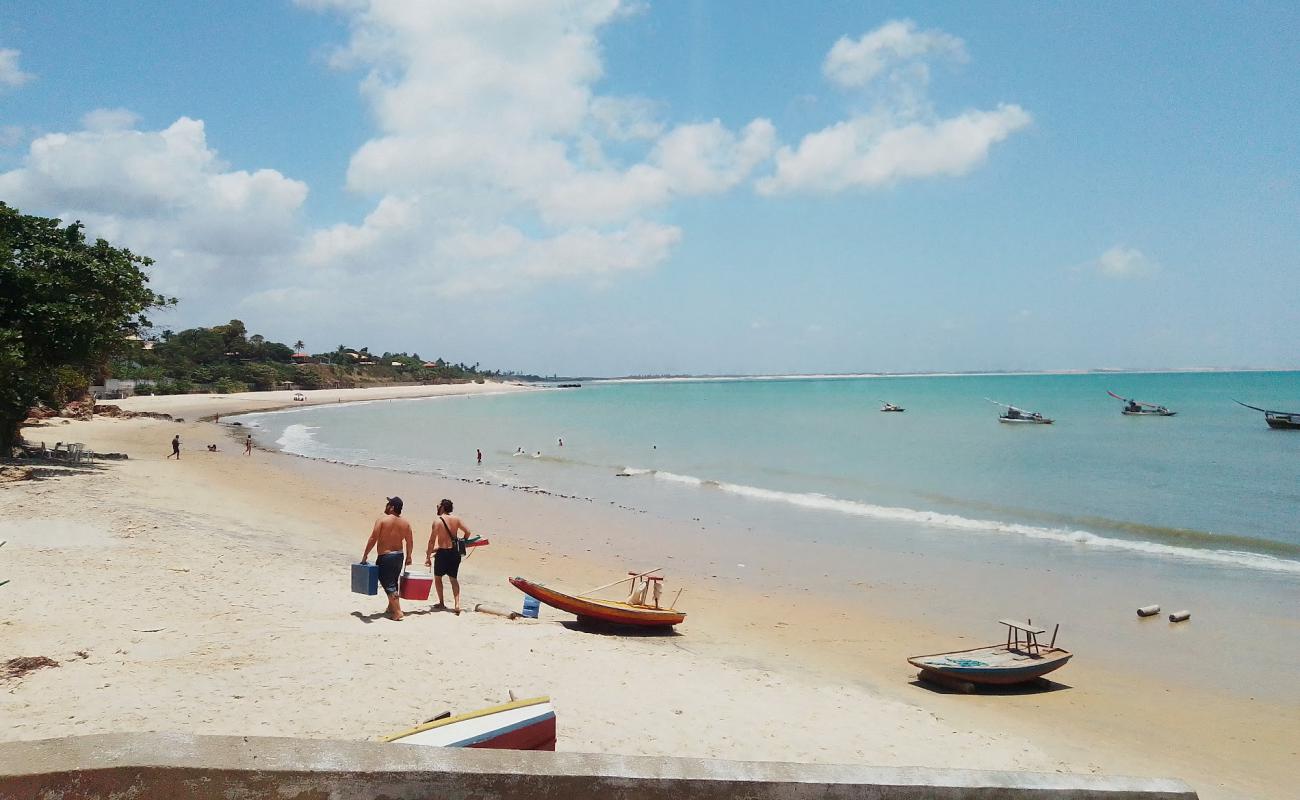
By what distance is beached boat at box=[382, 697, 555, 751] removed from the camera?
13.9 ft

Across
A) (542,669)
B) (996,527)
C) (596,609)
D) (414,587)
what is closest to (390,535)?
(414,587)

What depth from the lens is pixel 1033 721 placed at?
891 cm

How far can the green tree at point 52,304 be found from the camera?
17.4m

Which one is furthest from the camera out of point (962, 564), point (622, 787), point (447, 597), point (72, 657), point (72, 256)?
point (72, 256)

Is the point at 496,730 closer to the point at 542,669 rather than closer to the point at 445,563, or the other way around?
the point at 542,669

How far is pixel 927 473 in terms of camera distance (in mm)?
32719

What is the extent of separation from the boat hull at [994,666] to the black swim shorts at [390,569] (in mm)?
6915

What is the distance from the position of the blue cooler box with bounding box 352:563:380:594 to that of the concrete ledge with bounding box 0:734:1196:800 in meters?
6.51

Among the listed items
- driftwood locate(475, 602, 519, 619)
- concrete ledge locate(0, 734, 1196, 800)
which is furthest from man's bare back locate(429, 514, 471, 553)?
concrete ledge locate(0, 734, 1196, 800)

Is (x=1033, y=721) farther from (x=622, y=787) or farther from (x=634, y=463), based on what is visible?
(x=634, y=463)

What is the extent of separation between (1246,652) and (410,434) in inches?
1893

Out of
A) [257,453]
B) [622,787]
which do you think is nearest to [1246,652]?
[622,787]

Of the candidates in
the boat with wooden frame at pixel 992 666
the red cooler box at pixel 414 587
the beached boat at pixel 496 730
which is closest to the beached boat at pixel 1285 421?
the boat with wooden frame at pixel 992 666

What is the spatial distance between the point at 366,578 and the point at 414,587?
84cm
